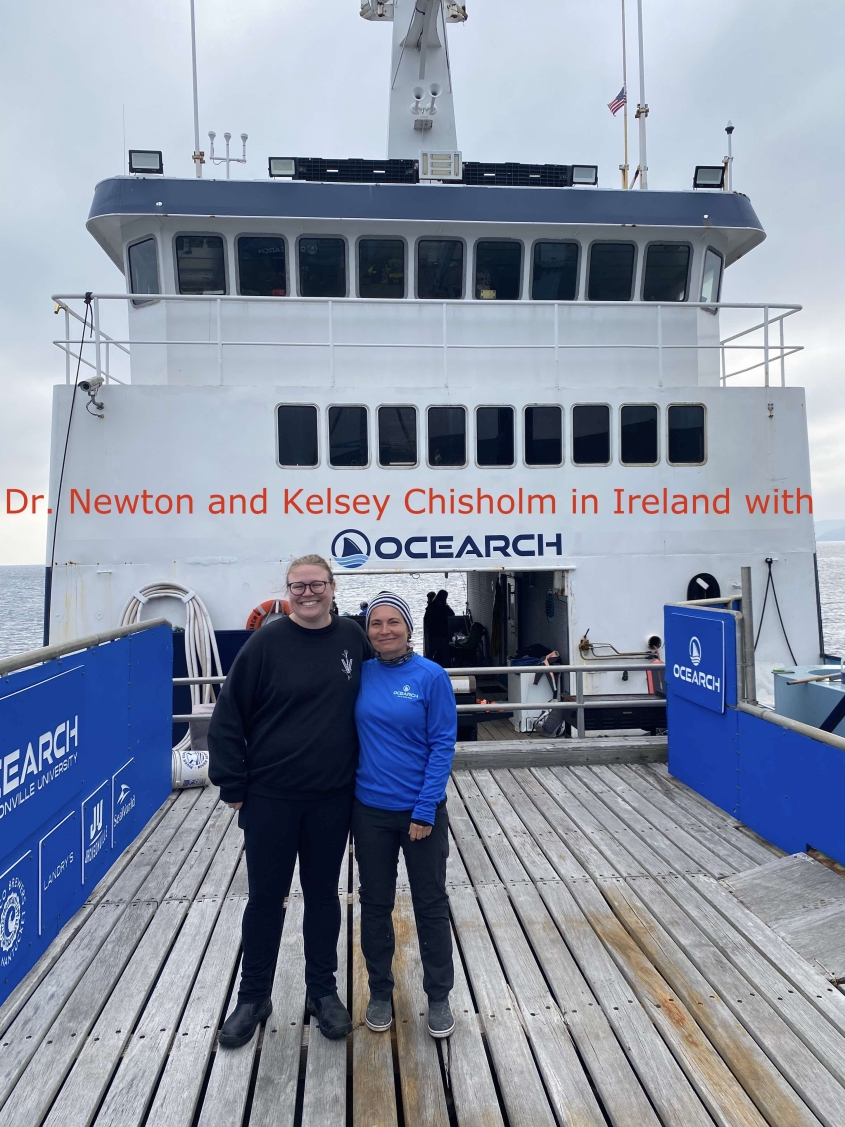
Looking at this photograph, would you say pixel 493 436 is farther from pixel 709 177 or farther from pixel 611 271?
pixel 709 177

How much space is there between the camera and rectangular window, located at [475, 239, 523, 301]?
991 centimetres

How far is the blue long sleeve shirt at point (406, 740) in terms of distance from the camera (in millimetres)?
3018

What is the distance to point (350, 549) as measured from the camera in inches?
344

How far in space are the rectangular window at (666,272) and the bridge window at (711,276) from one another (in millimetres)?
317

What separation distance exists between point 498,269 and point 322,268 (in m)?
2.34

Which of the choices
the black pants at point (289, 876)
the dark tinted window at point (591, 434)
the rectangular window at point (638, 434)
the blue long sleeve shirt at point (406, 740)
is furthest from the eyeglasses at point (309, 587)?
the rectangular window at point (638, 434)

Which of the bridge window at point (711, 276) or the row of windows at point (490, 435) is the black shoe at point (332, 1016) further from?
the bridge window at point (711, 276)

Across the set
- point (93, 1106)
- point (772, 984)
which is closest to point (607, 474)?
point (772, 984)

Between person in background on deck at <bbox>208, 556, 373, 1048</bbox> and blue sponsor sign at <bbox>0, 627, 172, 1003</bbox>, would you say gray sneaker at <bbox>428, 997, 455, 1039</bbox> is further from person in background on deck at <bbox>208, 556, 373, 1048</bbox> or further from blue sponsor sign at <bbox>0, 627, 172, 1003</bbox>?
blue sponsor sign at <bbox>0, 627, 172, 1003</bbox>

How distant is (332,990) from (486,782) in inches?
133

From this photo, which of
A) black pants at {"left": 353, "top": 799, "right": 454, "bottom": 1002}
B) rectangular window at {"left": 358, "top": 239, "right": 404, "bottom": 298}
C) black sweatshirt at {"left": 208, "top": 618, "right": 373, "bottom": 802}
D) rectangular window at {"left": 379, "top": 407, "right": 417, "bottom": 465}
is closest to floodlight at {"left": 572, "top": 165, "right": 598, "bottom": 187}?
rectangular window at {"left": 358, "top": 239, "right": 404, "bottom": 298}

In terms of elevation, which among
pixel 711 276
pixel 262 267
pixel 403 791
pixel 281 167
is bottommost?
pixel 403 791

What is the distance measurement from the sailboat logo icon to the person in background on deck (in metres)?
5.57

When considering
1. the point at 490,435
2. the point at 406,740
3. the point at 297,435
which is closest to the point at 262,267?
the point at 297,435
